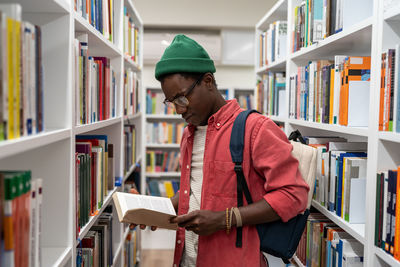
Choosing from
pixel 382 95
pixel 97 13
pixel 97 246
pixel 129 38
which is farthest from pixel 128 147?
pixel 382 95

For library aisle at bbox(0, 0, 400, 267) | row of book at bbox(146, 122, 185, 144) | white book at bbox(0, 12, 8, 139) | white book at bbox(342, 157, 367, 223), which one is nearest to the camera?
white book at bbox(0, 12, 8, 139)

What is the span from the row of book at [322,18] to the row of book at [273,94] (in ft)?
1.42

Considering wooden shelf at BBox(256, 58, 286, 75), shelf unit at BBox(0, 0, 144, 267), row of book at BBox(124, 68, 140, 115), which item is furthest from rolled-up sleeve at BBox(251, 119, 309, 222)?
row of book at BBox(124, 68, 140, 115)

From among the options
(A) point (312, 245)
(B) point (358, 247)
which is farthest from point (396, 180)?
(A) point (312, 245)

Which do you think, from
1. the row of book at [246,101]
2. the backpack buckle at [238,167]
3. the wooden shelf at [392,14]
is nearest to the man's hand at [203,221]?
the backpack buckle at [238,167]

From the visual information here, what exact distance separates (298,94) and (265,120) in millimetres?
866

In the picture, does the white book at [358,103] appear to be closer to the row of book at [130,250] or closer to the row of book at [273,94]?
the row of book at [273,94]

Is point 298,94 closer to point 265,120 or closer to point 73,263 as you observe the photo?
point 265,120

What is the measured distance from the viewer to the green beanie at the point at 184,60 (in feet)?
4.27

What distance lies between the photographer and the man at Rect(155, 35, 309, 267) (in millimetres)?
1215

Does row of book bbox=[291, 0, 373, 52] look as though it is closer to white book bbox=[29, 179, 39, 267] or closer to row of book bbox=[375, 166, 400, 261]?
row of book bbox=[375, 166, 400, 261]

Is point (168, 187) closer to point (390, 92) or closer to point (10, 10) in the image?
point (390, 92)

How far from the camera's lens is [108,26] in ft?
6.31

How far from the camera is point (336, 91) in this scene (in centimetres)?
160
